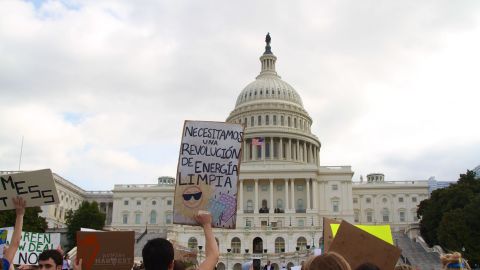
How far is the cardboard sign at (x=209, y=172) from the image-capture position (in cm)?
1109

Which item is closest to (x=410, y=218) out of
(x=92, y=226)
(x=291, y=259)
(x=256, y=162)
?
(x=256, y=162)

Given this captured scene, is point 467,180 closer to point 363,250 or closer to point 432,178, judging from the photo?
point 363,250

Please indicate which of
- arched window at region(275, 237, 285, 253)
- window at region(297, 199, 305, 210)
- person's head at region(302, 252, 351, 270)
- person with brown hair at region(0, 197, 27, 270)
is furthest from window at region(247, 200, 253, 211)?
person's head at region(302, 252, 351, 270)

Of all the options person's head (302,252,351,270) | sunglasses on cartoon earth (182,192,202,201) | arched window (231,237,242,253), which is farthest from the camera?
arched window (231,237,242,253)

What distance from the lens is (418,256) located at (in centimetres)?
6844

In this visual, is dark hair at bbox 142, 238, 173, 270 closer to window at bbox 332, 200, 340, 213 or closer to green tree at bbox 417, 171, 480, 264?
green tree at bbox 417, 171, 480, 264

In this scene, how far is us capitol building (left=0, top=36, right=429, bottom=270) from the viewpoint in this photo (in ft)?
275

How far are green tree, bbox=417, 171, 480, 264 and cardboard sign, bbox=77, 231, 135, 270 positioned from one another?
5163 centimetres

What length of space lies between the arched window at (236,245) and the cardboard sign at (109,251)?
73.9 m

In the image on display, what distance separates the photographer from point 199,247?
8219 cm

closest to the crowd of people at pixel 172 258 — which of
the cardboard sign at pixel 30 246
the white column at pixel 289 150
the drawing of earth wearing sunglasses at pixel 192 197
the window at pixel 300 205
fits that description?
the drawing of earth wearing sunglasses at pixel 192 197

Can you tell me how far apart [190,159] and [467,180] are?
69.6m

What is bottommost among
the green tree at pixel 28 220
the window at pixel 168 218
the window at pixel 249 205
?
the green tree at pixel 28 220

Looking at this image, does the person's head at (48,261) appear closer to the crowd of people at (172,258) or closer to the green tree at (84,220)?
the crowd of people at (172,258)
